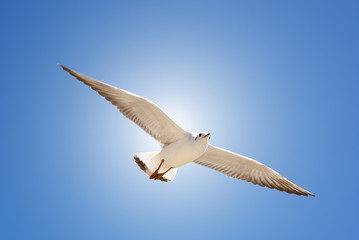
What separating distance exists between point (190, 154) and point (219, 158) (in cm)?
121

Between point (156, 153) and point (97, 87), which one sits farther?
point (156, 153)

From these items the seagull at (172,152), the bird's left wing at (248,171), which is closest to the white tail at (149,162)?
the seagull at (172,152)

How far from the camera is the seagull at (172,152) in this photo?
25.0ft

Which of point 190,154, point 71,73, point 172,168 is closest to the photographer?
point 71,73

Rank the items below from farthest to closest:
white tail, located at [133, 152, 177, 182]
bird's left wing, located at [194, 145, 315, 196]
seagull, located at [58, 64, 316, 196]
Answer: bird's left wing, located at [194, 145, 315, 196]
white tail, located at [133, 152, 177, 182]
seagull, located at [58, 64, 316, 196]

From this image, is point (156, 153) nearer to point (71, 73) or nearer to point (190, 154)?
point (190, 154)

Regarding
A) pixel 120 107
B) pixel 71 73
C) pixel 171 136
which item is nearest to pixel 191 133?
pixel 171 136

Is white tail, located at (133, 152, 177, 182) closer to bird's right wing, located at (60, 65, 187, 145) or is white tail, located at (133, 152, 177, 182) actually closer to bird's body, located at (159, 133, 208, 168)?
bird's body, located at (159, 133, 208, 168)

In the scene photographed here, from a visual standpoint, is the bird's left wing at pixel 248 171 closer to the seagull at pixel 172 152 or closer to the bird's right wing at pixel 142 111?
the seagull at pixel 172 152

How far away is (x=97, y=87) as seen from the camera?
24.9 ft

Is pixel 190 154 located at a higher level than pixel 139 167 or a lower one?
higher

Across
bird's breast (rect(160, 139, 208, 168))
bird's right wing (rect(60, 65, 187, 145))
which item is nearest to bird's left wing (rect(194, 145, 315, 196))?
bird's breast (rect(160, 139, 208, 168))

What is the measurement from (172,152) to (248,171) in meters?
2.06

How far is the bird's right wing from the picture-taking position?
753 centimetres
